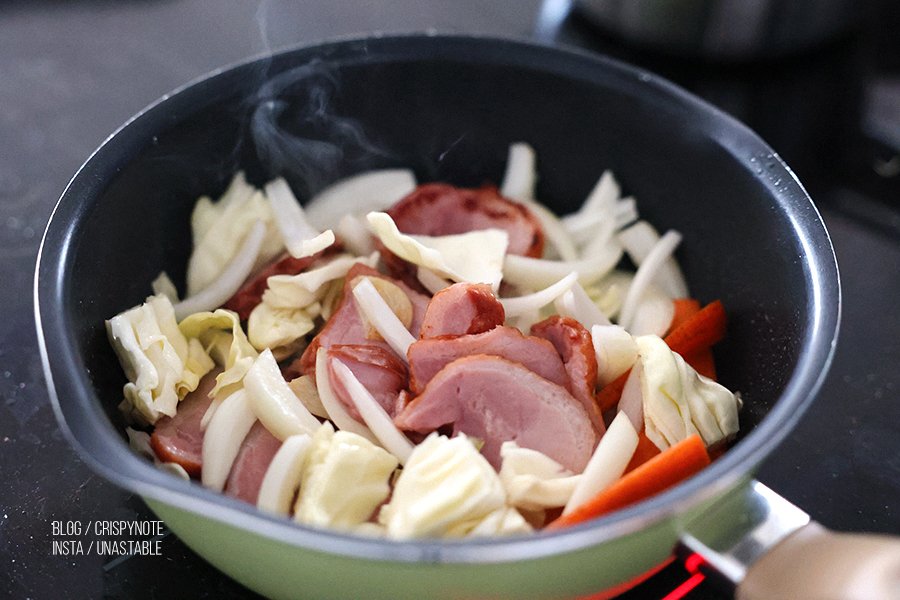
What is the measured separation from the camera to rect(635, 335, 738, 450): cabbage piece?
92 centimetres

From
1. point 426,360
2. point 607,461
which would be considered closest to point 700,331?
point 607,461

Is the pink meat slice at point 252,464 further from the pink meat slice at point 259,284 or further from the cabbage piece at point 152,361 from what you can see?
the pink meat slice at point 259,284

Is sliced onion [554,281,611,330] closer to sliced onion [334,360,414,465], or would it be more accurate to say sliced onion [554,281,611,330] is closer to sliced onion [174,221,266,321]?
sliced onion [334,360,414,465]

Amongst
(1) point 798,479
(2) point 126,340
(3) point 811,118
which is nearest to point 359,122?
(2) point 126,340

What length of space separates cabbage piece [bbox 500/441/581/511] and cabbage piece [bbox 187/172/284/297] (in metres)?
0.56

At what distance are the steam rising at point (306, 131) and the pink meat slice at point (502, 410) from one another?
549 millimetres

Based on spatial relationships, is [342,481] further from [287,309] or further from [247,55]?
[247,55]

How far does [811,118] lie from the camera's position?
1.65m

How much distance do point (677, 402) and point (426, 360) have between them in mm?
317

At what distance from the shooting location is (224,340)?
42.9 inches

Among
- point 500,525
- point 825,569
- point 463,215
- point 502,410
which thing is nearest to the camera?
point 825,569

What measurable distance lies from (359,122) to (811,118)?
3.37 feet

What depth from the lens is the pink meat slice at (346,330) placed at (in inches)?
40.7

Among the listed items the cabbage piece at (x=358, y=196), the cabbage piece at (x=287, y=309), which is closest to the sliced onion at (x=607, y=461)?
the cabbage piece at (x=287, y=309)
